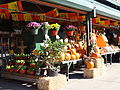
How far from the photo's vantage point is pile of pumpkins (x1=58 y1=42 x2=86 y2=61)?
23.8 feet

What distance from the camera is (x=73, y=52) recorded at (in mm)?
7816

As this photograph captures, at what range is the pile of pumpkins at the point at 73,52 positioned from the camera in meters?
7.25

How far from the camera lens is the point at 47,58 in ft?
19.8

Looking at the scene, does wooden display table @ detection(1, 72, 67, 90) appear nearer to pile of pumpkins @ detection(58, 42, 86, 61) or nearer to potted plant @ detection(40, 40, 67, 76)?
potted plant @ detection(40, 40, 67, 76)

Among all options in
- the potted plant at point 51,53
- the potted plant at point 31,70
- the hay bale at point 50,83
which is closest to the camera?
the hay bale at point 50,83

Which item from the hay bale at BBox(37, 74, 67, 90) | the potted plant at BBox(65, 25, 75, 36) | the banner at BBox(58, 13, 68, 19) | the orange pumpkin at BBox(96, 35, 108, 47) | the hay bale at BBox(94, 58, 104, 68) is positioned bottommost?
the hay bale at BBox(37, 74, 67, 90)

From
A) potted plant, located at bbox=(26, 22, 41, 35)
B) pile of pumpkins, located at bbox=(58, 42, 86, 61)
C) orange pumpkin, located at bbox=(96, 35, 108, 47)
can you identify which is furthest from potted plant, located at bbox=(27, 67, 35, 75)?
orange pumpkin, located at bbox=(96, 35, 108, 47)

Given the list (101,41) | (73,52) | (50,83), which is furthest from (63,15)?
(50,83)

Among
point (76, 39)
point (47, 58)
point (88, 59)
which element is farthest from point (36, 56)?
point (76, 39)

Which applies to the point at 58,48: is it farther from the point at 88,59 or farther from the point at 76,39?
the point at 76,39

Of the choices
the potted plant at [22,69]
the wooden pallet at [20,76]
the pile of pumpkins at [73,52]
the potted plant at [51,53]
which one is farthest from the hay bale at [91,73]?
the potted plant at [22,69]

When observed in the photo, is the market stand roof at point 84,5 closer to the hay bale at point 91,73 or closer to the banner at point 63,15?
the banner at point 63,15

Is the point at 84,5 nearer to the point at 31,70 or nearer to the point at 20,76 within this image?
the point at 31,70

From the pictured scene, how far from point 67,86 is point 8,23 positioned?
5.04 metres
